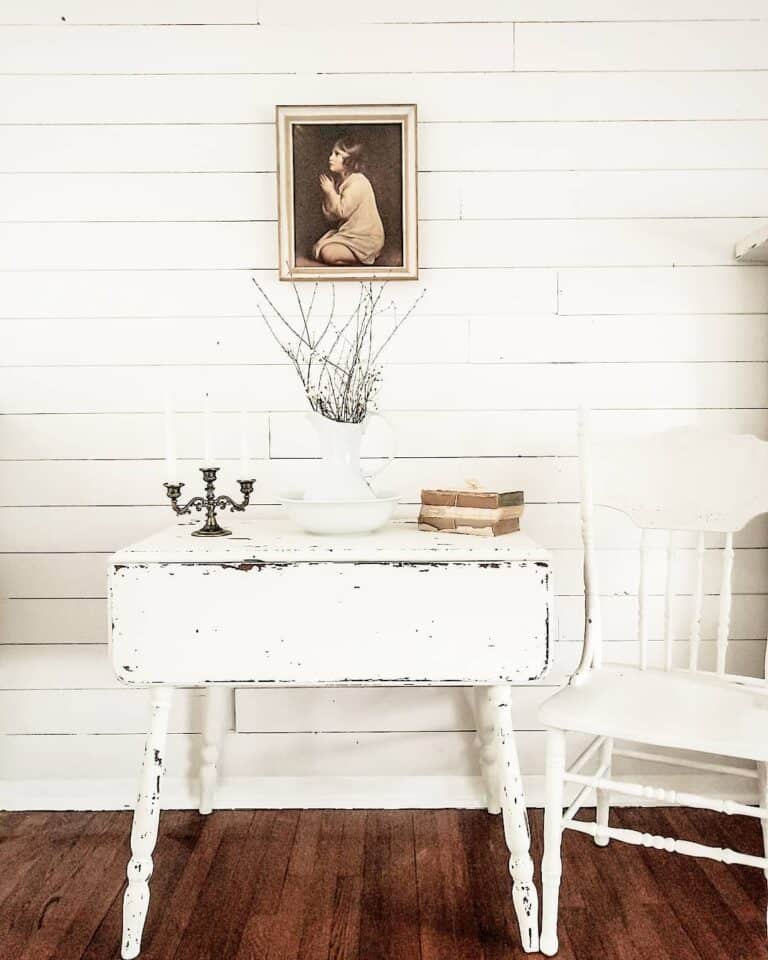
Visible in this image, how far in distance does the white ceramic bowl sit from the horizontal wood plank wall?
37cm

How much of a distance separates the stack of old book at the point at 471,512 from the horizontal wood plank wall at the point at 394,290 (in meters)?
0.29

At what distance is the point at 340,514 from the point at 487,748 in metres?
0.71

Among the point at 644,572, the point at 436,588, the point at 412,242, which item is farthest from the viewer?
the point at 412,242

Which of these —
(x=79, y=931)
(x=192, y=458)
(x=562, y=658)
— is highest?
(x=192, y=458)

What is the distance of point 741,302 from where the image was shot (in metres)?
2.04

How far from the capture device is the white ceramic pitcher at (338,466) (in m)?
1.74

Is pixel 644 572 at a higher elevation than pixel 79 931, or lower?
higher

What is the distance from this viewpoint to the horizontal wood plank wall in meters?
2.00

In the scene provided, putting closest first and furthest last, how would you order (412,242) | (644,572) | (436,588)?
(436,588) < (644,572) < (412,242)

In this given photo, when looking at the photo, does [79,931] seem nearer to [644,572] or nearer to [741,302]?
[644,572]

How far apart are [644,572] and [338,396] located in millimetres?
823

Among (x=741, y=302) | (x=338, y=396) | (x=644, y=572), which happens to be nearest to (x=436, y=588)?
(x=644, y=572)

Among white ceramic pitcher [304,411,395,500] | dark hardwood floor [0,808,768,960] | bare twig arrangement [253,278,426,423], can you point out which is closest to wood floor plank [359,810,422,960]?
dark hardwood floor [0,808,768,960]

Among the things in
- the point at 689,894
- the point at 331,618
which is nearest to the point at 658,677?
the point at 689,894
